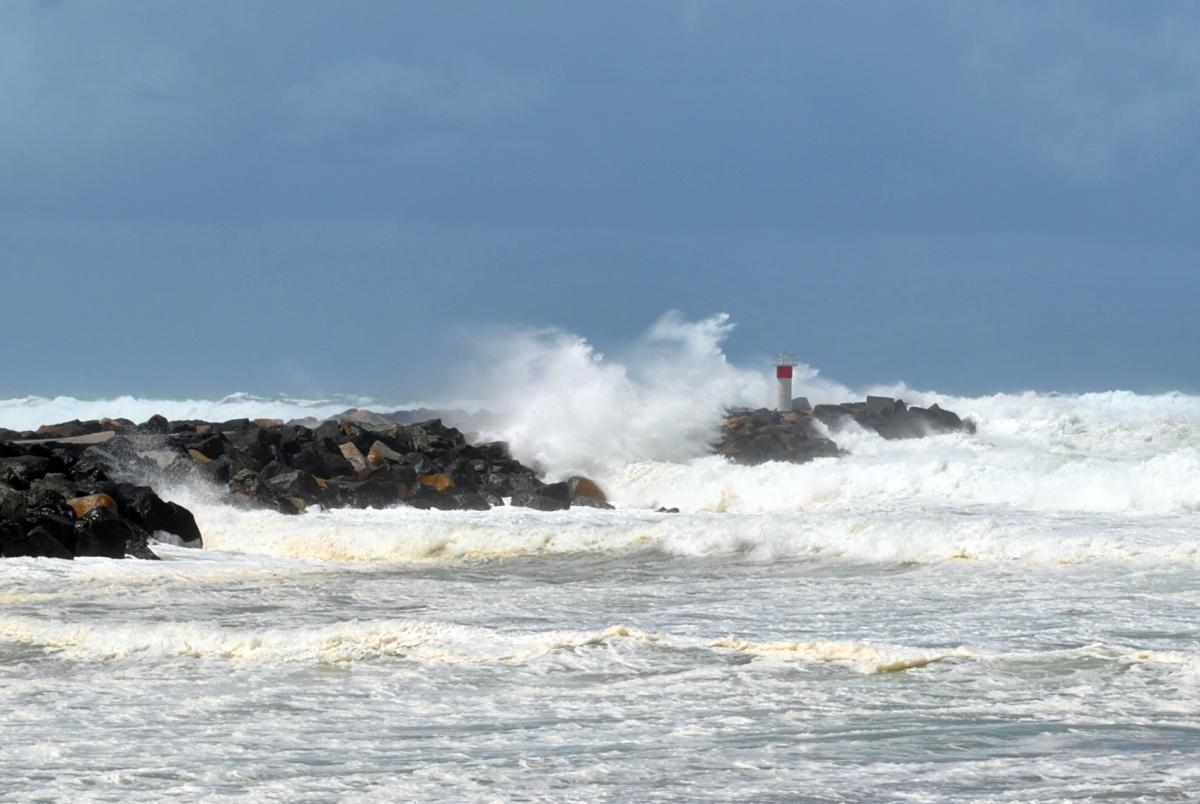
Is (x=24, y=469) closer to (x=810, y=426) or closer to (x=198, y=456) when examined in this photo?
(x=198, y=456)

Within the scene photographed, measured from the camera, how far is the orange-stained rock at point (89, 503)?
14781mm

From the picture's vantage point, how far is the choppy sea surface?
237 inches

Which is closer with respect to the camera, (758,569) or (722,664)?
(722,664)

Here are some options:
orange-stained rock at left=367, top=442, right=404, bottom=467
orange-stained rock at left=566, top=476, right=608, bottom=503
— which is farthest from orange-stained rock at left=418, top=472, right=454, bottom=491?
orange-stained rock at left=566, top=476, right=608, bottom=503

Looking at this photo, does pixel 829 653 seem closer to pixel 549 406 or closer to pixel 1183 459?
pixel 1183 459

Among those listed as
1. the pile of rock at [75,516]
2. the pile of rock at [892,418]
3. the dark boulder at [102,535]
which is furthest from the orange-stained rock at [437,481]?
the pile of rock at [892,418]

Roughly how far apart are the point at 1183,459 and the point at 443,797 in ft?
54.7

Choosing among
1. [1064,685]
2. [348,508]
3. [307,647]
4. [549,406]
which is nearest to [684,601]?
[307,647]

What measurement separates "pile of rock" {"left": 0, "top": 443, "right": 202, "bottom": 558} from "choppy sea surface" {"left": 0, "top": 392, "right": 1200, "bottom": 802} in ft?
1.36

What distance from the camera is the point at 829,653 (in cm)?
870

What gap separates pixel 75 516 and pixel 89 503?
12.0 inches

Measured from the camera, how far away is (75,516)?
14.6 metres

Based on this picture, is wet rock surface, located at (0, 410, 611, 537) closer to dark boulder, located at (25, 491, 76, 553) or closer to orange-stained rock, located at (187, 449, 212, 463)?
orange-stained rock, located at (187, 449, 212, 463)

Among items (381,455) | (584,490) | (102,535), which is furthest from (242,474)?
(102,535)
